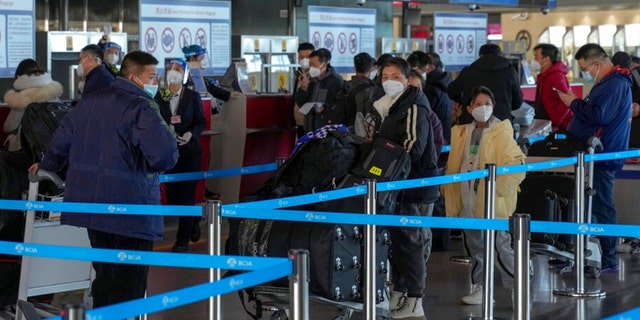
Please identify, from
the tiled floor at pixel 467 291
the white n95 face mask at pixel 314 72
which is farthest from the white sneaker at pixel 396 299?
the white n95 face mask at pixel 314 72

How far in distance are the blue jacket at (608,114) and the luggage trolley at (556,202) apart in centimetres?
14

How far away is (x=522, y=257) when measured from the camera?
187 inches

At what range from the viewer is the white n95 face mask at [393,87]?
6480mm

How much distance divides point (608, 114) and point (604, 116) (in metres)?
0.03

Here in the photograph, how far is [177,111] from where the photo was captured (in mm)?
8578

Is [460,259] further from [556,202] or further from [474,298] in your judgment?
[474,298]

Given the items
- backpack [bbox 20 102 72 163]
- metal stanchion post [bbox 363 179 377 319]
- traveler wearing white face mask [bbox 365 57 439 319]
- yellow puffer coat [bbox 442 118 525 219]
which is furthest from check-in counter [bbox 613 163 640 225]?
backpack [bbox 20 102 72 163]

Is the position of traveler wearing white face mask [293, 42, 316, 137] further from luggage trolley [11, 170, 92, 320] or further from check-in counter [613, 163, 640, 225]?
luggage trolley [11, 170, 92, 320]

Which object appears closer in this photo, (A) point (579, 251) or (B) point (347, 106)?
(A) point (579, 251)

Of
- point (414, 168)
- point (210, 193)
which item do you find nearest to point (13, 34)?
point (210, 193)

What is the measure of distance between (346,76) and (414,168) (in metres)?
10.3

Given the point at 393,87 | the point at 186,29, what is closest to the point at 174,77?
the point at 393,87

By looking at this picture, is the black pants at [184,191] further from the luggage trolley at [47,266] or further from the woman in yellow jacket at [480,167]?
the luggage trolley at [47,266]

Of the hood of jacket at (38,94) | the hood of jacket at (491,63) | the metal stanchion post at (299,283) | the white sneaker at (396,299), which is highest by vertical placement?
the hood of jacket at (491,63)
